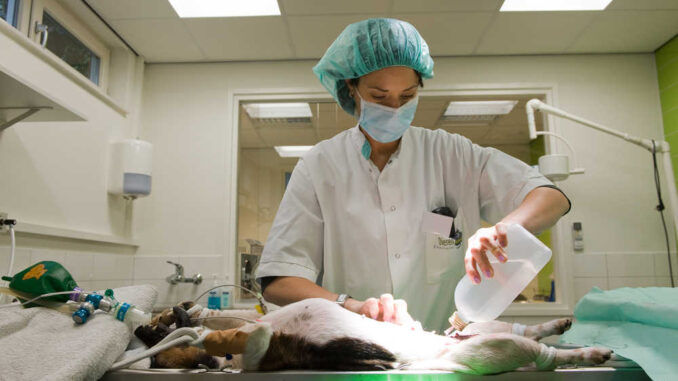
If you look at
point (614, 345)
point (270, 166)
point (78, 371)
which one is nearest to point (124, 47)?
point (270, 166)

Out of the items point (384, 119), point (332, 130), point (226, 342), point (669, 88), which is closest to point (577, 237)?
point (669, 88)

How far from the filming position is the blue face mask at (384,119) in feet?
4.09

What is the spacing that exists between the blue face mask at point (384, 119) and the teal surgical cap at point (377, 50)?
95 millimetres

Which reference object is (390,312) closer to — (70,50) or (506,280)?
(506,280)

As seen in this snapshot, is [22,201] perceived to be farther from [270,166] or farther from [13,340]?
[270,166]

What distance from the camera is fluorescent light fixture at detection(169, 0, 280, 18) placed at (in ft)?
8.86

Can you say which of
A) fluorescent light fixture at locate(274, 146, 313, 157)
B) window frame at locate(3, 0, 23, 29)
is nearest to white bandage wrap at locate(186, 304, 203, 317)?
window frame at locate(3, 0, 23, 29)

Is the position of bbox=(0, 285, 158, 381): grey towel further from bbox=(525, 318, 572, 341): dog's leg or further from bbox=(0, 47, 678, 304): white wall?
bbox=(0, 47, 678, 304): white wall

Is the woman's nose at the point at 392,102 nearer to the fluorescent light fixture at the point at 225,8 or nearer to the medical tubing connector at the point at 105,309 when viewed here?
the medical tubing connector at the point at 105,309

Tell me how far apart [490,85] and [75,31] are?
2.84 metres

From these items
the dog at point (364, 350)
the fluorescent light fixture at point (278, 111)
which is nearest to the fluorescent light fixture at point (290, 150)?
the fluorescent light fixture at point (278, 111)

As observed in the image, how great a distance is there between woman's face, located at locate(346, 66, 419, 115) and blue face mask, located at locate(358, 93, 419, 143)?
16mm

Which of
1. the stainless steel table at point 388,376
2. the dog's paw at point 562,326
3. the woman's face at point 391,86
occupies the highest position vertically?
the woman's face at point 391,86

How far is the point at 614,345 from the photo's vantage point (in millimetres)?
750
